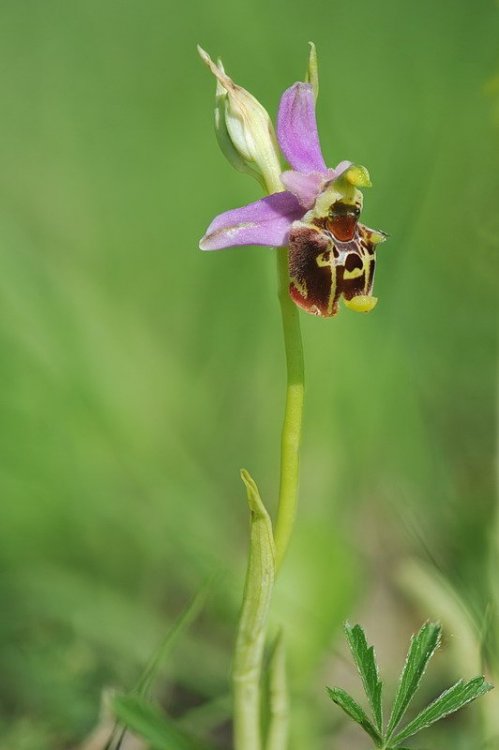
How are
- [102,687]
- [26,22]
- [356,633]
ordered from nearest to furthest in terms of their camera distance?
[356,633] → [102,687] → [26,22]

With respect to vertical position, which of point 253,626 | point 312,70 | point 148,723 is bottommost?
point 148,723

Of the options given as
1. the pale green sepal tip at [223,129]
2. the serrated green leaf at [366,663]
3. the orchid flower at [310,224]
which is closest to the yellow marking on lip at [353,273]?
the orchid flower at [310,224]

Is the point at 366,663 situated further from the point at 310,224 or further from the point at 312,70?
the point at 312,70

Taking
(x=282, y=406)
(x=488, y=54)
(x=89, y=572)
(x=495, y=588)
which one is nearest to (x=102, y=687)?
(x=89, y=572)

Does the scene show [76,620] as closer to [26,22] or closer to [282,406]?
[282,406]

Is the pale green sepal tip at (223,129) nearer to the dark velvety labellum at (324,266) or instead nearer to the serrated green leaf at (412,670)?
the dark velvety labellum at (324,266)

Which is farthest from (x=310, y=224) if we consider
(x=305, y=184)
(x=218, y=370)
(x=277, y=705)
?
(x=218, y=370)

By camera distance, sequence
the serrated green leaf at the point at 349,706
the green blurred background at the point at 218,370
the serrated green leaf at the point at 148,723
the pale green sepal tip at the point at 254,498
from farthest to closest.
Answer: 1. the green blurred background at the point at 218,370
2. the serrated green leaf at the point at 148,723
3. the pale green sepal tip at the point at 254,498
4. the serrated green leaf at the point at 349,706
